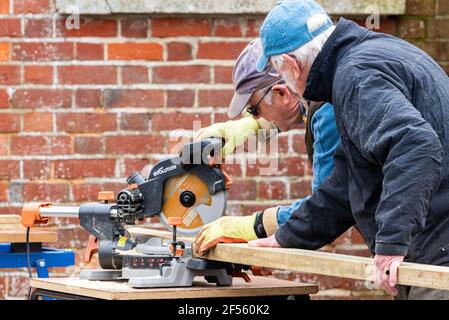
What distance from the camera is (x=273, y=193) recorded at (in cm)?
591

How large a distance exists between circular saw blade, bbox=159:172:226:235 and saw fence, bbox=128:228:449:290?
80 mm

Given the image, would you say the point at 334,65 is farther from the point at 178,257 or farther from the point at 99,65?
the point at 99,65

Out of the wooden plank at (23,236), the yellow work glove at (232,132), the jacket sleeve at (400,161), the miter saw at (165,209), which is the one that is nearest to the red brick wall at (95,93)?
the yellow work glove at (232,132)

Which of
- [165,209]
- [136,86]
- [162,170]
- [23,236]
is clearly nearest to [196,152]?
[162,170]

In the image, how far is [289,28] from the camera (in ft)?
12.6

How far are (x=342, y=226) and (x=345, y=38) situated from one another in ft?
2.42

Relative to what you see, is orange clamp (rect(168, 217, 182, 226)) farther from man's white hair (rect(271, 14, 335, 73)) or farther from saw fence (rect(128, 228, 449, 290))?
man's white hair (rect(271, 14, 335, 73))

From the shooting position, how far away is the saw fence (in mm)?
3246

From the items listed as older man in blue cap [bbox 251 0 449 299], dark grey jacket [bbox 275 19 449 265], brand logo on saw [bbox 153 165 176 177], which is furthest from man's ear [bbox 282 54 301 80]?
brand logo on saw [bbox 153 165 176 177]

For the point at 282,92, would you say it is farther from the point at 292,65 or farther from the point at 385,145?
the point at 385,145

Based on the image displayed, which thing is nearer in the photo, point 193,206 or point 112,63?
point 193,206

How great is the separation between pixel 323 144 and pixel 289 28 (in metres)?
0.58

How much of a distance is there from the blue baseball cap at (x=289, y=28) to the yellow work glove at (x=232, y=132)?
883 millimetres
